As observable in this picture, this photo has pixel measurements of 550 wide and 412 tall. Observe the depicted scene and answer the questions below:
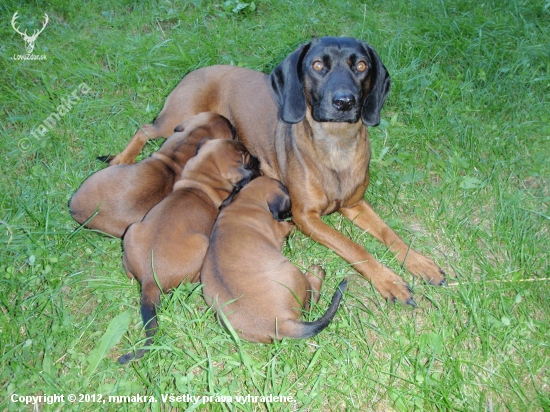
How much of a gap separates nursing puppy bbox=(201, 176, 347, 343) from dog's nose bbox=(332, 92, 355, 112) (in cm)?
94

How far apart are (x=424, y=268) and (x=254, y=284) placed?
135 centimetres

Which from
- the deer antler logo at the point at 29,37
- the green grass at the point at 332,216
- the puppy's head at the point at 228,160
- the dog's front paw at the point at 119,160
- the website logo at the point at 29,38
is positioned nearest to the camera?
the green grass at the point at 332,216

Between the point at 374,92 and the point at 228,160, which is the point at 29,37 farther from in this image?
the point at 374,92

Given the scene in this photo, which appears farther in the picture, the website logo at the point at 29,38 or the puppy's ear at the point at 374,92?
the website logo at the point at 29,38

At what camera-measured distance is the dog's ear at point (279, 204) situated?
11.8ft

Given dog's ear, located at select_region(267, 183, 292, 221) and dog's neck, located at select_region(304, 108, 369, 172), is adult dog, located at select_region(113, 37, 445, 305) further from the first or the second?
dog's ear, located at select_region(267, 183, 292, 221)

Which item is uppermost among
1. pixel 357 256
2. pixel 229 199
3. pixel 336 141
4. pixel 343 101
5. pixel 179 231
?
pixel 343 101

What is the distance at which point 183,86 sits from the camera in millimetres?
4789

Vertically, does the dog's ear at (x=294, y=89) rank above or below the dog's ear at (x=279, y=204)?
above

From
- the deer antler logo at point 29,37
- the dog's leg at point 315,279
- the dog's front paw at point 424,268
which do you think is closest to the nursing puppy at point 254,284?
the dog's leg at point 315,279

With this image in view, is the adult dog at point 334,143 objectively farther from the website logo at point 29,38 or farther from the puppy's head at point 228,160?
the website logo at point 29,38

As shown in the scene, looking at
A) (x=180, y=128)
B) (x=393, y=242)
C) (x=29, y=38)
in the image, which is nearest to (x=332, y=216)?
(x=393, y=242)

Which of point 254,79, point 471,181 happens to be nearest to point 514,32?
point 471,181

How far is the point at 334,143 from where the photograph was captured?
360 cm
